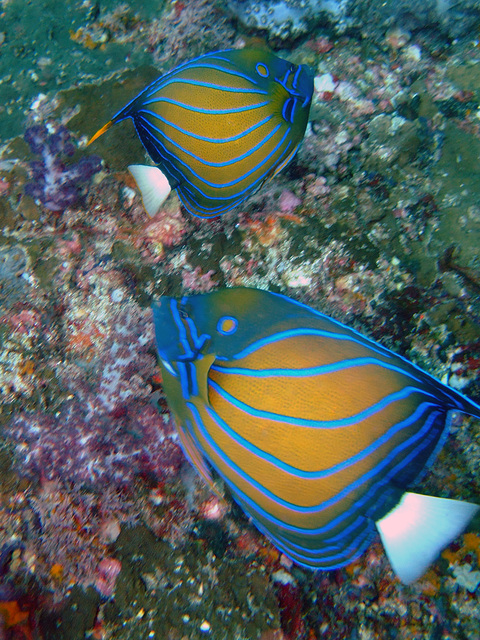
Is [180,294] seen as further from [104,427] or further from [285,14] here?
[285,14]

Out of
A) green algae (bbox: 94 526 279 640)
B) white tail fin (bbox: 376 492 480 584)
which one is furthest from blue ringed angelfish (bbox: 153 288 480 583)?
green algae (bbox: 94 526 279 640)

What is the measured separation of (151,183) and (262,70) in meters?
0.88

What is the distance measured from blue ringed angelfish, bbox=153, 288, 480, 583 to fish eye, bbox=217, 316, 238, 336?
0.03m

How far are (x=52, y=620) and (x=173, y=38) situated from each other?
424 centimetres

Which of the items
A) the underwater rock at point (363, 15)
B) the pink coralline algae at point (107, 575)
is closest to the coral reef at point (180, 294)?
the pink coralline algae at point (107, 575)

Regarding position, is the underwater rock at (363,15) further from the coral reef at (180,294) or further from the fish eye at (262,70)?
the fish eye at (262,70)

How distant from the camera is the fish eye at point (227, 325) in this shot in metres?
1.56

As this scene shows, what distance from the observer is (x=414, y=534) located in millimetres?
1401

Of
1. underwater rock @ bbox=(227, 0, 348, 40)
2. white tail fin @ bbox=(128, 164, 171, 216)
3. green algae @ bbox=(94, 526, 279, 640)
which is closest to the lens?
green algae @ bbox=(94, 526, 279, 640)

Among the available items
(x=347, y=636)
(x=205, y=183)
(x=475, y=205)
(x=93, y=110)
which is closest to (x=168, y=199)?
(x=205, y=183)

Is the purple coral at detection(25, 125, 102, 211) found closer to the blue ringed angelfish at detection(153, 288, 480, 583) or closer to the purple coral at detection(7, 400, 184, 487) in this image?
the purple coral at detection(7, 400, 184, 487)

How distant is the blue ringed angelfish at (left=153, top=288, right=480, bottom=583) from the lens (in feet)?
4.56

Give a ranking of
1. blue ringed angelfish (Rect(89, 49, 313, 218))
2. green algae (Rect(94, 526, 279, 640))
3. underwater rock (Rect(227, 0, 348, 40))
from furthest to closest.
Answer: underwater rock (Rect(227, 0, 348, 40)), blue ringed angelfish (Rect(89, 49, 313, 218)), green algae (Rect(94, 526, 279, 640))

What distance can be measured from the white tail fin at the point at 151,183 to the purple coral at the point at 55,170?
735 millimetres
